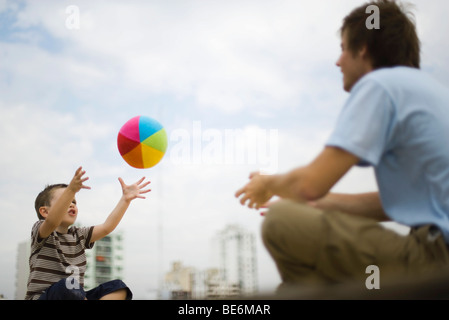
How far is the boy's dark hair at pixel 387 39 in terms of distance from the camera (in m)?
2.09

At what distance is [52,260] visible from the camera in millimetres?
3873

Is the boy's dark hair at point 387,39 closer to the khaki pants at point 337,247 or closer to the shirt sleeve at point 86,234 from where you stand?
the khaki pants at point 337,247

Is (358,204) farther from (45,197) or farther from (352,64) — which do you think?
(45,197)

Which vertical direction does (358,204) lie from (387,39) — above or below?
below

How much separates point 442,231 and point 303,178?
0.57 metres

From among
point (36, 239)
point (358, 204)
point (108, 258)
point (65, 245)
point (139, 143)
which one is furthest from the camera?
point (108, 258)

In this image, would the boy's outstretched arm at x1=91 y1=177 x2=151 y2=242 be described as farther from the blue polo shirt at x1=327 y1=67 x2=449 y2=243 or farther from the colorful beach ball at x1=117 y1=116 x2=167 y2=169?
the blue polo shirt at x1=327 y1=67 x2=449 y2=243

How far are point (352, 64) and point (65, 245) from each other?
309cm

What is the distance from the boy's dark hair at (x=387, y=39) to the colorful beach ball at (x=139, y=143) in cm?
334

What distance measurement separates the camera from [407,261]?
1750mm

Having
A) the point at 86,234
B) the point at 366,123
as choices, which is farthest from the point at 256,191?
the point at 86,234

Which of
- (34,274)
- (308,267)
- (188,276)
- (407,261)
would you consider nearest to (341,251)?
(308,267)
